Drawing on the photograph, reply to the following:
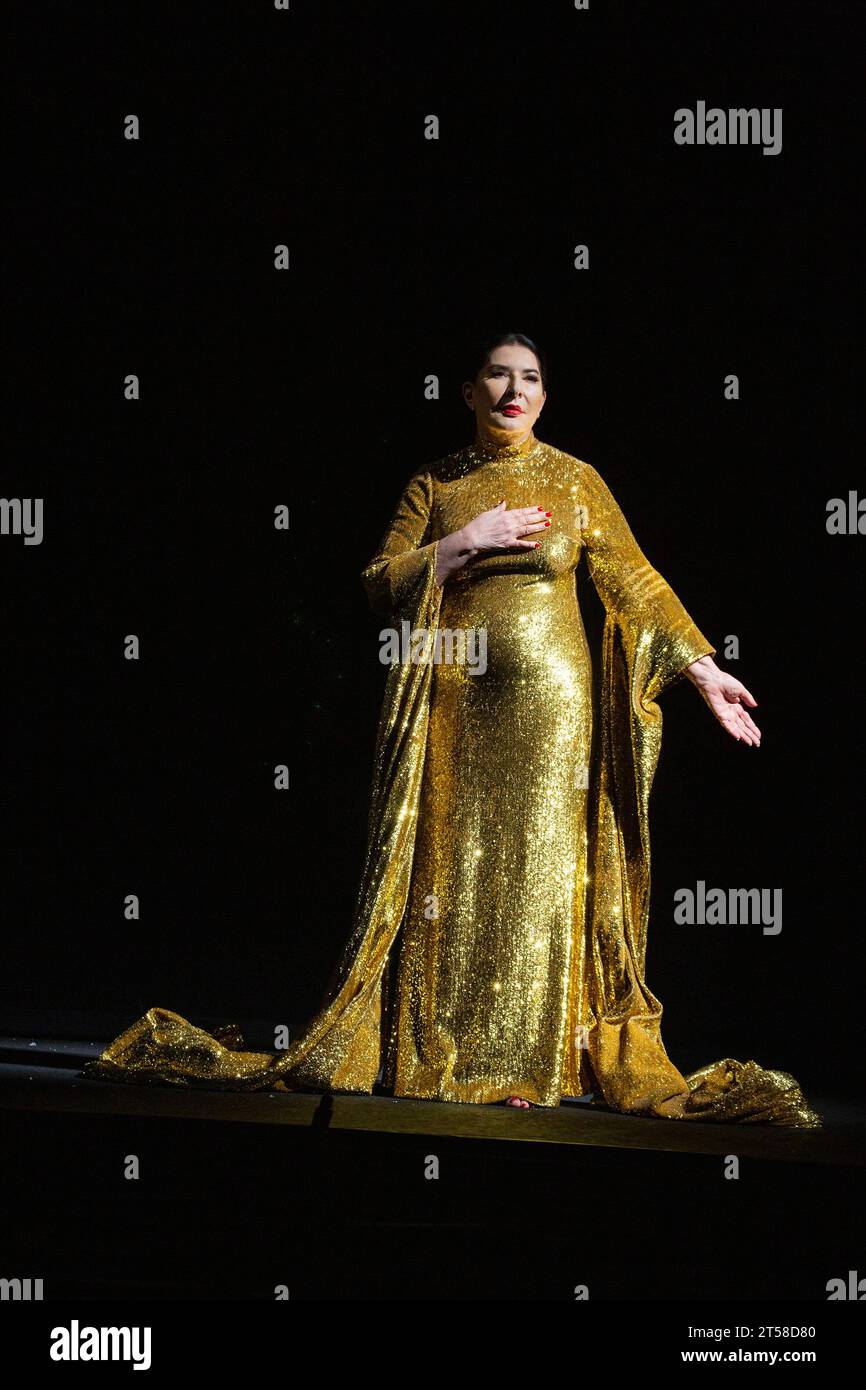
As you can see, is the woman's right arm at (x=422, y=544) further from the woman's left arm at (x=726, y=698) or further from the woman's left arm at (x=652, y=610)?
the woman's left arm at (x=726, y=698)

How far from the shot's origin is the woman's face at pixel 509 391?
336 centimetres

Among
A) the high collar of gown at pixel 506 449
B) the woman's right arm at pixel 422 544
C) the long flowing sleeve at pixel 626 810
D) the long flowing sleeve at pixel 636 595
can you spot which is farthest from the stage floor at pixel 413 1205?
the high collar of gown at pixel 506 449

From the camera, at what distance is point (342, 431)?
414cm

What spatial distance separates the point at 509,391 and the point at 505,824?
0.86m

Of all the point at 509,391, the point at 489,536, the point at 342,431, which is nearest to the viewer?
the point at 489,536

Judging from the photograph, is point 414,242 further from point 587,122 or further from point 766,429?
point 766,429

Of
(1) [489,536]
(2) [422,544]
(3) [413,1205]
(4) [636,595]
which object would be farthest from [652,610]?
(3) [413,1205]

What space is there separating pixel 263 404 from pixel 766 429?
1216mm

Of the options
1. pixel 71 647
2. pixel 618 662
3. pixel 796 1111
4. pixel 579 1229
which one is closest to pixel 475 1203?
pixel 579 1229

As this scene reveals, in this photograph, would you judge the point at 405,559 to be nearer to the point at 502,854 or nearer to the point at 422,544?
the point at 422,544

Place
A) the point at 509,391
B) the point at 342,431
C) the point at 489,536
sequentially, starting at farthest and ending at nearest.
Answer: the point at 342,431, the point at 509,391, the point at 489,536

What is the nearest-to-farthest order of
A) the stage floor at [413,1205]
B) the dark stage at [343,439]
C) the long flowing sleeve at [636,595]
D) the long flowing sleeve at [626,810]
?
the stage floor at [413,1205]
the long flowing sleeve at [626,810]
the long flowing sleeve at [636,595]
the dark stage at [343,439]

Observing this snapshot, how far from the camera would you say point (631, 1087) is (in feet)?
10.4

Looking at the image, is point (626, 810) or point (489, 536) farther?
point (626, 810)
